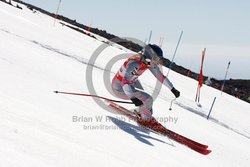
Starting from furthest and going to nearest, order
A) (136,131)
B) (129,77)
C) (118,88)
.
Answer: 1. (118,88)
2. (129,77)
3. (136,131)

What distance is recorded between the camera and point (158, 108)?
34.9ft

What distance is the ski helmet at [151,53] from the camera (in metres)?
7.23

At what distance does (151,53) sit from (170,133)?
6.39 ft

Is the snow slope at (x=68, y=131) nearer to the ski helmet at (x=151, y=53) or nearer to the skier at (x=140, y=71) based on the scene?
the skier at (x=140, y=71)

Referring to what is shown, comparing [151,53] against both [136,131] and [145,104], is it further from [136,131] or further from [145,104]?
[136,131]

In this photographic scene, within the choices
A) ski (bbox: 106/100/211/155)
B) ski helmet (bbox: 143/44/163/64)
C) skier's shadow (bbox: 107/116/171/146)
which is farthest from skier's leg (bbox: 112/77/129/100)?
ski helmet (bbox: 143/44/163/64)


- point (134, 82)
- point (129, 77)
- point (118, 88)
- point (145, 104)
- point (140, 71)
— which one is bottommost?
point (145, 104)

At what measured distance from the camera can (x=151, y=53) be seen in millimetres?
7277

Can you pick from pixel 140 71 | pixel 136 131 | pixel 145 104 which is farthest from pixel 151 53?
pixel 136 131

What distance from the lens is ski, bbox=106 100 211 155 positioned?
735 cm

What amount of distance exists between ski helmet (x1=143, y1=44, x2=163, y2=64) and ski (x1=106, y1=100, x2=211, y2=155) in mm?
1569

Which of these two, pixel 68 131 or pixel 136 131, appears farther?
pixel 136 131

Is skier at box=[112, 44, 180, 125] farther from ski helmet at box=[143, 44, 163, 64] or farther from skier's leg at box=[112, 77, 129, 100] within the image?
skier's leg at box=[112, 77, 129, 100]

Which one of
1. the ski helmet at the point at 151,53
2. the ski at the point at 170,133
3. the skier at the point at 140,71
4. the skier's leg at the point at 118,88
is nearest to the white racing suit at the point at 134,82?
the skier at the point at 140,71
